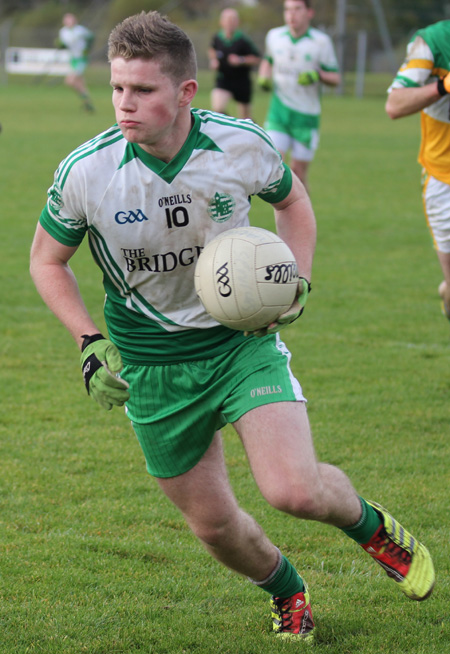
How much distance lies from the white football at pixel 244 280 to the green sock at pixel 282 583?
3.10 feet

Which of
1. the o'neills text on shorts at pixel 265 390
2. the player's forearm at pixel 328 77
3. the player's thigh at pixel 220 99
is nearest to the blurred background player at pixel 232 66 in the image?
the player's thigh at pixel 220 99

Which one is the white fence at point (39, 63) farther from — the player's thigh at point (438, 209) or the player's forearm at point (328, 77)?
the player's thigh at point (438, 209)

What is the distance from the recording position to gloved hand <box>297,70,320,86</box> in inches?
509

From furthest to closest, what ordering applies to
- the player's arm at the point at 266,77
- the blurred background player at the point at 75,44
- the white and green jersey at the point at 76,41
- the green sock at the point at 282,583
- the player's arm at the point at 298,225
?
the white and green jersey at the point at 76,41
the blurred background player at the point at 75,44
the player's arm at the point at 266,77
the player's arm at the point at 298,225
the green sock at the point at 282,583

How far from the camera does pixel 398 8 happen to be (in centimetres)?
5138

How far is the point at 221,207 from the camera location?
3510 mm

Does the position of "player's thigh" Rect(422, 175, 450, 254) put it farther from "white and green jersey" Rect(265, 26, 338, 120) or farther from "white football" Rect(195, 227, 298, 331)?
"white and green jersey" Rect(265, 26, 338, 120)

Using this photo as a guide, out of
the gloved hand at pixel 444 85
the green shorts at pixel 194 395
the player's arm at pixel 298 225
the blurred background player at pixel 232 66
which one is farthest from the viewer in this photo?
the blurred background player at pixel 232 66

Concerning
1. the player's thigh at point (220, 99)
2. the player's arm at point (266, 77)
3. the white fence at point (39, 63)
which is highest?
the player's arm at point (266, 77)

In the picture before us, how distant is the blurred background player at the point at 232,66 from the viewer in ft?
61.3

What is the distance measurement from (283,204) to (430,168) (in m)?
2.87

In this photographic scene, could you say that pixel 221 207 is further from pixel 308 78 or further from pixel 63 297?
pixel 308 78

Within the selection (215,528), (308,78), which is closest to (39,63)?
(308,78)

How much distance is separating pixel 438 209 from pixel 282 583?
342 cm
